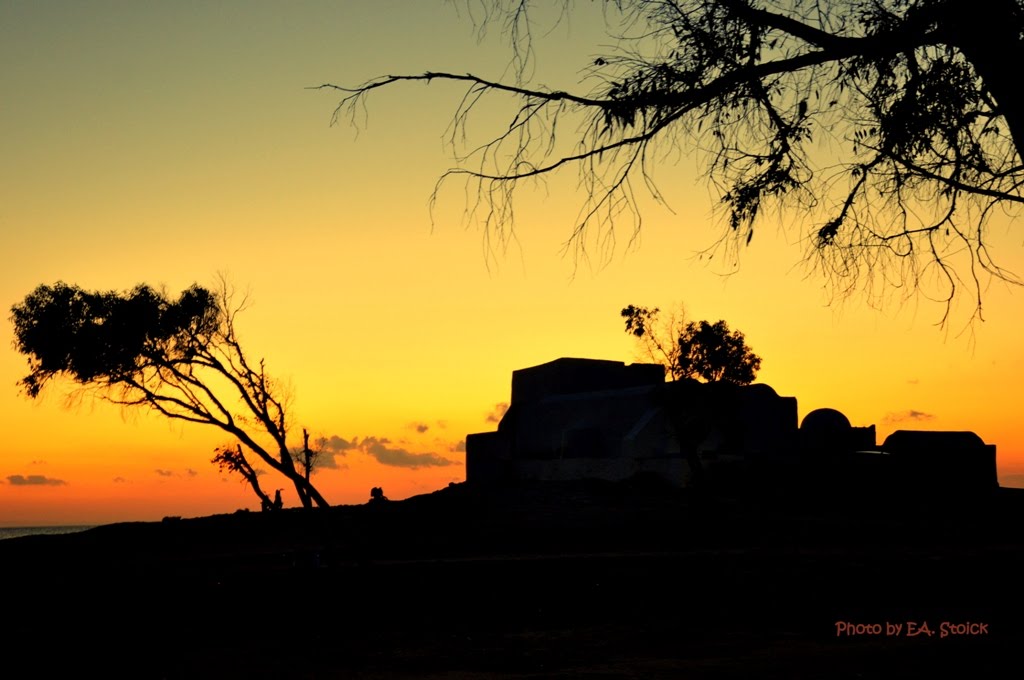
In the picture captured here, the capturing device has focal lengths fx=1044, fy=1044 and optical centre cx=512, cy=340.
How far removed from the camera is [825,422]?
5338cm

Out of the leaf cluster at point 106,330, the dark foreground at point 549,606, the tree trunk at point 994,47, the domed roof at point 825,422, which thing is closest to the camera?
the tree trunk at point 994,47

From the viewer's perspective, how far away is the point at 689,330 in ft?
164

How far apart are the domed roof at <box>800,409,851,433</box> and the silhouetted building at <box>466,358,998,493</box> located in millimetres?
58

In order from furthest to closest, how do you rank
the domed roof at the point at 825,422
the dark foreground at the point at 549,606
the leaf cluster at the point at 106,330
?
1. the domed roof at the point at 825,422
2. the leaf cluster at the point at 106,330
3. the dark foreground at the point at 549,606

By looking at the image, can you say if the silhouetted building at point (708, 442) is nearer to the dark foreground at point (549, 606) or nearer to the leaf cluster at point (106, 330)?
the dark foreground at point (549, 606)

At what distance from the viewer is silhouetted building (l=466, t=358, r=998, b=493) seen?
45812mm

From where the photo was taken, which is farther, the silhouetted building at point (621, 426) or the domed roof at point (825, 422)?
the domed roof at point (825, 422)

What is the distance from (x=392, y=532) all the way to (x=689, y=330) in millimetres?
20626

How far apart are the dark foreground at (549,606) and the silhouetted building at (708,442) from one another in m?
10.7

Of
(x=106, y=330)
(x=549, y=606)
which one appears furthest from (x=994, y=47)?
(x=106, y=330)

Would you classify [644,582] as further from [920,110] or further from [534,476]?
[534,476]

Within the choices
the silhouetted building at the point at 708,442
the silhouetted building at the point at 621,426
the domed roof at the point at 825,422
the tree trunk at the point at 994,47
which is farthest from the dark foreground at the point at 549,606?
the domed roof at the point at 825,422

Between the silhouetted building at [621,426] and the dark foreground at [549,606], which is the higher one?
the silhouetted building at [621,426]

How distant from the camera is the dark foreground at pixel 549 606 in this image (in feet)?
40.4
